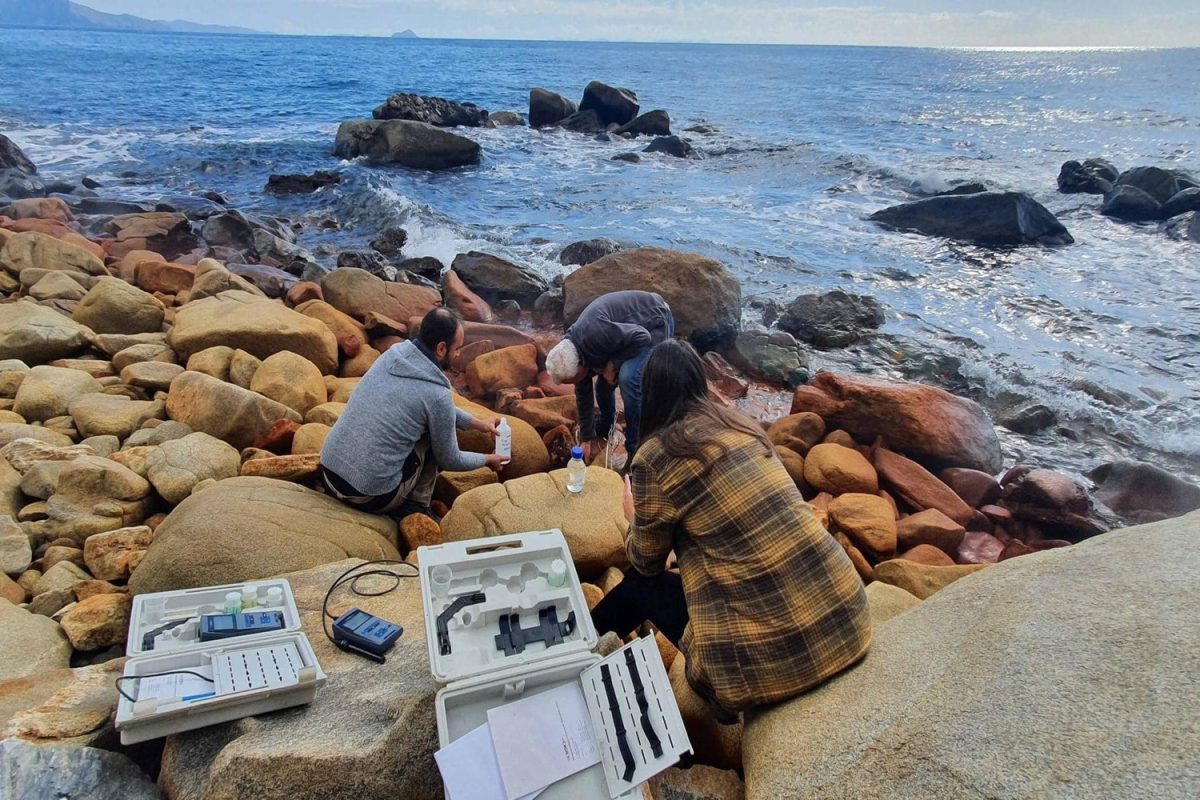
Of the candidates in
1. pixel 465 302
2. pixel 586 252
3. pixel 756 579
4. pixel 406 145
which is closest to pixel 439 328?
pixel 756 579

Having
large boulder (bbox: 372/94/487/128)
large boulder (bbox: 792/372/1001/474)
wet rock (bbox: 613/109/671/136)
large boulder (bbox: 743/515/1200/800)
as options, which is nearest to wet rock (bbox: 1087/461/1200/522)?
large boulder (bbox: 792/372/1001/474)

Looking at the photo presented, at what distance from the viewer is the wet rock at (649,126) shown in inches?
1190

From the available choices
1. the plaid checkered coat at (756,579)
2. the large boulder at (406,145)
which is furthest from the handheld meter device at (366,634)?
the large boulder at (406,145)

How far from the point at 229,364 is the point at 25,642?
3.63 m

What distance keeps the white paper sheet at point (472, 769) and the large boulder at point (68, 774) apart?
106cm

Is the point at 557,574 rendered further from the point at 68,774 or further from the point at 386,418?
the point at 68,774

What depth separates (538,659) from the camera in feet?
9.04

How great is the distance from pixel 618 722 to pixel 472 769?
547 millimetres

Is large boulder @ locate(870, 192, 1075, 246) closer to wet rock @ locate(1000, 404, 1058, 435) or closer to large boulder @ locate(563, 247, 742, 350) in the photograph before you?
wet rock @ locate(1000, 404, 1058, 435)

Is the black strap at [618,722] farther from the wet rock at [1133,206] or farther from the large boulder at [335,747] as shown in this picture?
the wet rock at [1133,206]

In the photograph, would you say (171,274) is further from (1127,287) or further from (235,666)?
(1127,287)

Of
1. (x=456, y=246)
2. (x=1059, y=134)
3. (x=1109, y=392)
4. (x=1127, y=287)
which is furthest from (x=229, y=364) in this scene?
(x=1059, y=134)

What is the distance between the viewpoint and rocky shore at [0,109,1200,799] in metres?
2.59

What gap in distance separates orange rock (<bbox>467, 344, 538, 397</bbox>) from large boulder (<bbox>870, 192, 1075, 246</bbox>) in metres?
11.9
